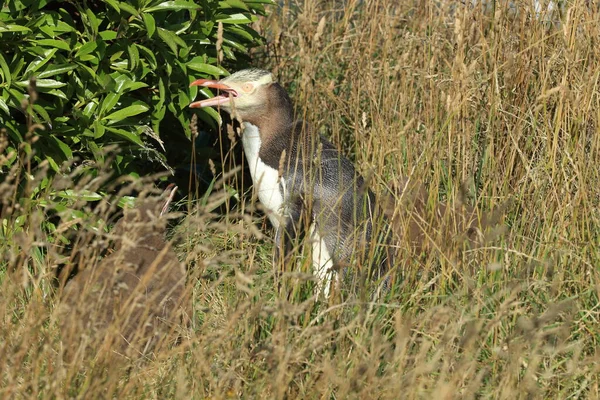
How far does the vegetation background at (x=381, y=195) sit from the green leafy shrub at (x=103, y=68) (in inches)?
0.6

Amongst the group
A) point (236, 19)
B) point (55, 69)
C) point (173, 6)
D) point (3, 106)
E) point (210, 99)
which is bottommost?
point (210, 99)

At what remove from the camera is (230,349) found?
10.7 ft

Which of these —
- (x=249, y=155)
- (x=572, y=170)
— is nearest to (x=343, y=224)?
(x=249, y=155)

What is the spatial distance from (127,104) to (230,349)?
1.60 m

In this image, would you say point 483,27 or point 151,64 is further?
point 483,27

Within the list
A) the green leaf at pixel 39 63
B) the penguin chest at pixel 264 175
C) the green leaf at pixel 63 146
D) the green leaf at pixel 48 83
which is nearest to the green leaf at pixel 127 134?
the green leaf at pixel 63 146

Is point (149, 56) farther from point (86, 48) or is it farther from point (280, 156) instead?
point (280, 156)

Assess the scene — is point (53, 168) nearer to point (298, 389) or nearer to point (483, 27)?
point (298, 389)

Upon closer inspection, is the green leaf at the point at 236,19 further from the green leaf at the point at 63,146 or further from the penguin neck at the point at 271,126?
the green leaf at the point at 63,146

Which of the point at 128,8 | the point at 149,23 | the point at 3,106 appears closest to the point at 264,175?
the point at 149,23

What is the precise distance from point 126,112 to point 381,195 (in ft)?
4.11

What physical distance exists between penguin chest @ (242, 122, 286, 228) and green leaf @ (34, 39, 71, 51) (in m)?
1.13

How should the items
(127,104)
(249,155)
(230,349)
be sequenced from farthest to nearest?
(249,155) → (127,104) → (230,349)

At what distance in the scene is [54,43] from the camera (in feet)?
13.3
